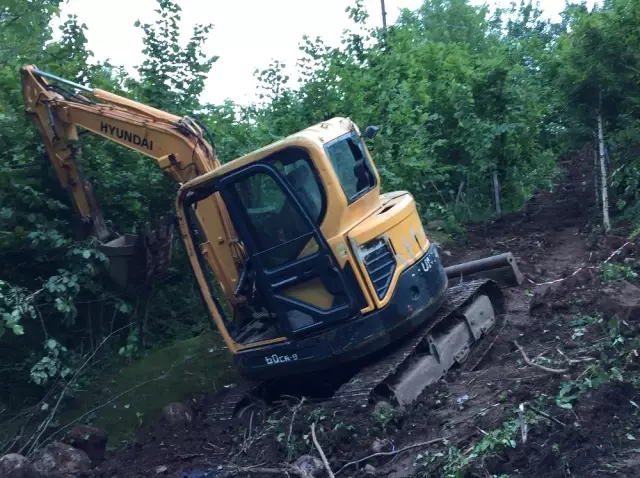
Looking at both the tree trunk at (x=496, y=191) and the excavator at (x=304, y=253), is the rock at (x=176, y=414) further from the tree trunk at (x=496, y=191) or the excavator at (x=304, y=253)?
the tree trunk at (x=496, y=191)

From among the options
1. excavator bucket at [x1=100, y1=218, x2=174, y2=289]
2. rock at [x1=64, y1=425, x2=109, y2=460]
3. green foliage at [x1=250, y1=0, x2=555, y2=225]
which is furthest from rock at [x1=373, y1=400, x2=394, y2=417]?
green foliage at [x1=250, y1=0, x2=555, y2=225]

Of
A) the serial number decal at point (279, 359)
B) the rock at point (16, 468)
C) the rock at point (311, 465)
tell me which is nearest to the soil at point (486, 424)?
the rock at point (311, 465)

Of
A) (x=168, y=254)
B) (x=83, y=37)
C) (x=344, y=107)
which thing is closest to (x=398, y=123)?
(x=344, y=107)

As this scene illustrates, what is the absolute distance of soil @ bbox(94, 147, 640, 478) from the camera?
15.5 ft

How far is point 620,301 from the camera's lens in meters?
7.66

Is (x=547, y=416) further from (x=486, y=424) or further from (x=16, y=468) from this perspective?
(x=16, y=468)

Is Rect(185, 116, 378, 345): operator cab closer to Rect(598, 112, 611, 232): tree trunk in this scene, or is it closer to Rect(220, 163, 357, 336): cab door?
Rect(220, 163, 357, 336): cab door

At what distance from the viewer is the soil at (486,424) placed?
15.5 feet

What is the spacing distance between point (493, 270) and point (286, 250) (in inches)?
168

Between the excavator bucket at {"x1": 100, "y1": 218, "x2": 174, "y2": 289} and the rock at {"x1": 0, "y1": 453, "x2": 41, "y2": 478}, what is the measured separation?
2330mm

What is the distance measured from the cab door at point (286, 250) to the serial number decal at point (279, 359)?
20 centimetres

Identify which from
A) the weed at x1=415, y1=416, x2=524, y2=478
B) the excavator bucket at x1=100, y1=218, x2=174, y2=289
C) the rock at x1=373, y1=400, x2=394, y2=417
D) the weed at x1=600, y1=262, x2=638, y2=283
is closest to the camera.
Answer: the weed at x1=415, y1=416, x2=524, y2=478

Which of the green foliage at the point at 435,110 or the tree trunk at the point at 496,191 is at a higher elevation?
the green foliage at the point at 435,110

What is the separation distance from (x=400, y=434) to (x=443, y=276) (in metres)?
2.03
